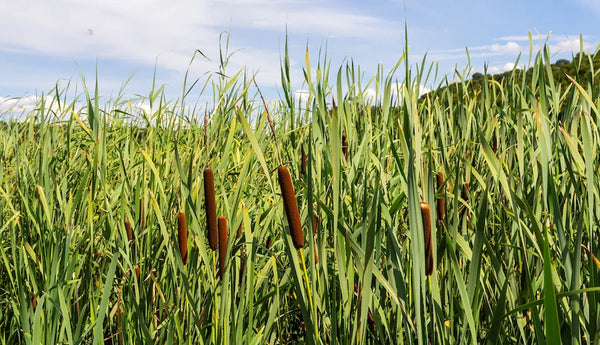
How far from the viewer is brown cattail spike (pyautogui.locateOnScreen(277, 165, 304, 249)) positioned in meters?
0.85

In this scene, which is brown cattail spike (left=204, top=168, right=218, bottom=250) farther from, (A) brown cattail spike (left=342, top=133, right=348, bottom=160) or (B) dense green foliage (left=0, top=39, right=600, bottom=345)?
(A) brown cattail spike (left=342, top=133, right=348, bottom=160)

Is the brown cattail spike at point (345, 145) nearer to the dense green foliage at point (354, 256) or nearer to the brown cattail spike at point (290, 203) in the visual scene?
the dense green foliage at point (354, 256)

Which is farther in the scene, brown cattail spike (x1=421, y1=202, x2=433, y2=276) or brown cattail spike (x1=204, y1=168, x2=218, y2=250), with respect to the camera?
brown cattail spike (x1=204, y1=168, x2=218, y2=250)

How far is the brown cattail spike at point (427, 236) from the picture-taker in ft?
2.85

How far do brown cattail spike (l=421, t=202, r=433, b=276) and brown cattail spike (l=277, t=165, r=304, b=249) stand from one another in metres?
0.21

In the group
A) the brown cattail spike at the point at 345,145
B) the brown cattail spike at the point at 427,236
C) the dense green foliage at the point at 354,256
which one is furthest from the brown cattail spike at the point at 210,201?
the brown cattail spike at the point at 345,145

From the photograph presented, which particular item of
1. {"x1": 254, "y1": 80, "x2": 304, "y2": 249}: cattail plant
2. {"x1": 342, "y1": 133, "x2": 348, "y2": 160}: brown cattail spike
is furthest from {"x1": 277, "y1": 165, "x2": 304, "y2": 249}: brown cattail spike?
{"x1": 342, "y1": 133, "x2": 348, "y2": 160}: brown cattail spike

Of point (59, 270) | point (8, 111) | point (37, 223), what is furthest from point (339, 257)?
point (8, 111)

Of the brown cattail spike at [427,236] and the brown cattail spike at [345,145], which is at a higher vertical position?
the brown cattail spike at [345,145]

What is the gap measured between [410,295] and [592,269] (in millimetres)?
351

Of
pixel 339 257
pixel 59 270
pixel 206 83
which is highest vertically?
pixel 206 83

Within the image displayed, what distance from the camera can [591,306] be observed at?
0.96m

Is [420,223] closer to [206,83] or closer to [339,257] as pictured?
[339,257]

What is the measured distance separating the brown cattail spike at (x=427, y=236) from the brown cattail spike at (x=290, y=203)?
0.70ft
